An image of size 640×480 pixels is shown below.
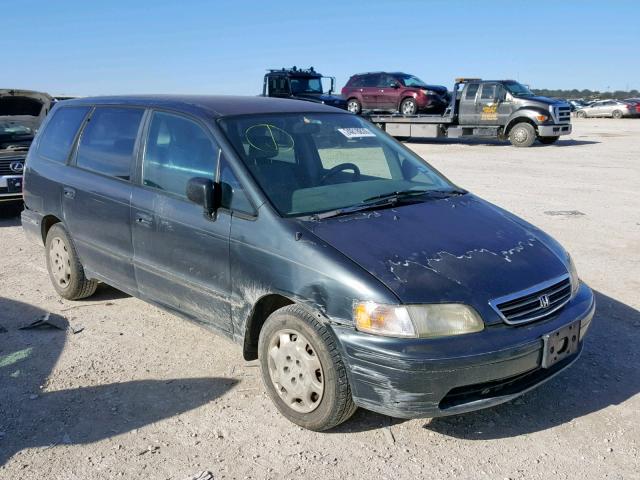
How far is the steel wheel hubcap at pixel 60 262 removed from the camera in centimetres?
533

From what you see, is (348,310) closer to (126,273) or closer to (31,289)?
(126,273)

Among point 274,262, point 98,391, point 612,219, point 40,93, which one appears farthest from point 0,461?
point 40,93

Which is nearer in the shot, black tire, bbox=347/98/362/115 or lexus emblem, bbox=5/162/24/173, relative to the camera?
lexus emblem, bbox=5/162/24/173

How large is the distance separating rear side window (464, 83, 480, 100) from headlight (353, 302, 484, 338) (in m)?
20.7

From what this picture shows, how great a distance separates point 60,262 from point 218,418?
2692 mm

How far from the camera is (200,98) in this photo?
4.45 meters

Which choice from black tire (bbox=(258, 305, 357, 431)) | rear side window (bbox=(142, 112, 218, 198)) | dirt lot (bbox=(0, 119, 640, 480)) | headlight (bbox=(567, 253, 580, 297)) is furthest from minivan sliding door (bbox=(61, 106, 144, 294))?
headlight (bbox=(567, 253, 580, 297))

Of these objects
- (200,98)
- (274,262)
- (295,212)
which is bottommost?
(274,262)

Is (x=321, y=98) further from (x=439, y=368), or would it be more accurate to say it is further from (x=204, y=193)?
(x=439, y=368)

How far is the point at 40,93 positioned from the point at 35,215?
5706 millimetres

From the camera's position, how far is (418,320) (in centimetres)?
294

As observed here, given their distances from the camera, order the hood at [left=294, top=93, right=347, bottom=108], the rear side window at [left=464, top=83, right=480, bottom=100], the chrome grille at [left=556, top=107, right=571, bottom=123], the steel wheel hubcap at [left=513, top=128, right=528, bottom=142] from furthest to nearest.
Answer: the hood at [left=294, top=93, right=347, bottom=108]
the rear side window at [left=464, top=83, right=480, bottom=100]
the steel wheel hubcap at [left=513, top=128, right=528, bottom=142]
the chrome grille at [left=556, top=107, right=571, bottom=123]

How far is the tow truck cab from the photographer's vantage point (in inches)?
882

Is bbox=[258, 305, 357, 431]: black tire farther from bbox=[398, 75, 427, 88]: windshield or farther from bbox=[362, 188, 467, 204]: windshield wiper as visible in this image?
bbox=[398, 75, 427, 88]: windshield
